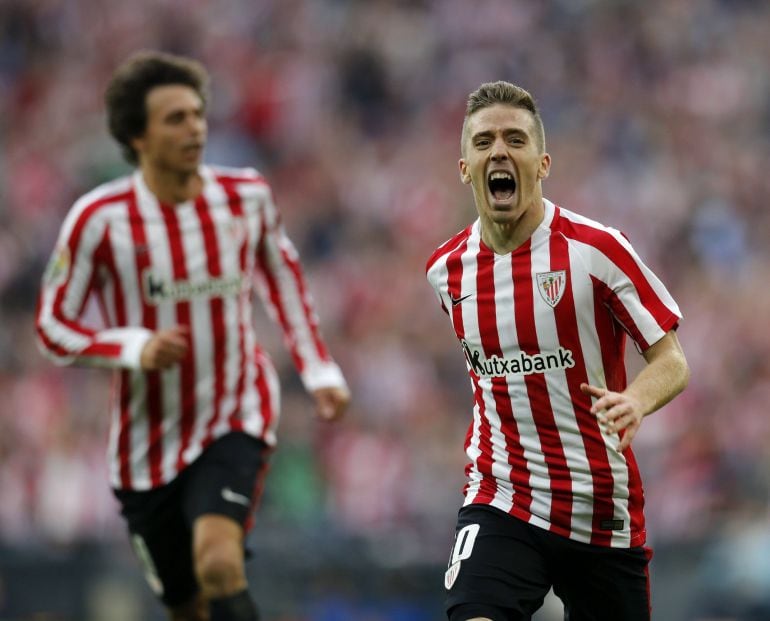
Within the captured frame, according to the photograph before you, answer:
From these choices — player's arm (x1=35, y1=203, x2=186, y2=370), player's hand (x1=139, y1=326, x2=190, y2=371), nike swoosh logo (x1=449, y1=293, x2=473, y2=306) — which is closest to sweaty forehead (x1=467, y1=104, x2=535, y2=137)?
nike swoosh logo (x1=449, y1=293, x2=473, y2=306)

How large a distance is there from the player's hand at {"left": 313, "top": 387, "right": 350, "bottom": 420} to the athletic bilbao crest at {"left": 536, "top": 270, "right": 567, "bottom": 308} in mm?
1730

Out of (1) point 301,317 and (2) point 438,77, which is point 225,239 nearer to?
(1) point 301,317

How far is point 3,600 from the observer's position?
9953mm

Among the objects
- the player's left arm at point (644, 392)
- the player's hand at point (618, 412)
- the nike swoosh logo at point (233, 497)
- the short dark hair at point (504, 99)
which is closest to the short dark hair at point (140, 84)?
the nike swoosh logo at point (233, 497)

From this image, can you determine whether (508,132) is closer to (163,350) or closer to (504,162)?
(504,162)

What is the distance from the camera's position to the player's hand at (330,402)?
6367 mm

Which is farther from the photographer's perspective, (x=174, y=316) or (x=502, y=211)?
(x=174, y=316)

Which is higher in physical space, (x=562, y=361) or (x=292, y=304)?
(x=292, y=304)

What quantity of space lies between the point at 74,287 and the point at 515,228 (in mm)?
2018

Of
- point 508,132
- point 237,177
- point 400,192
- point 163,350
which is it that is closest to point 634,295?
point 508,132

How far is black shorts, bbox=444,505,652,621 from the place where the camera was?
4.73 meters

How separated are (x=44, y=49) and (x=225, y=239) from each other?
33.5 feet

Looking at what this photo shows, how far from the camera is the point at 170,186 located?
634 centimetres

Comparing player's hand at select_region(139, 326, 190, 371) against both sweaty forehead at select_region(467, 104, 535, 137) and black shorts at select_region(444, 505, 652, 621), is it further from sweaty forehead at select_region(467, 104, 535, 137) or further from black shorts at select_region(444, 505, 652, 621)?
sweaty forehead at select_region(467, 104, 535, 137)
